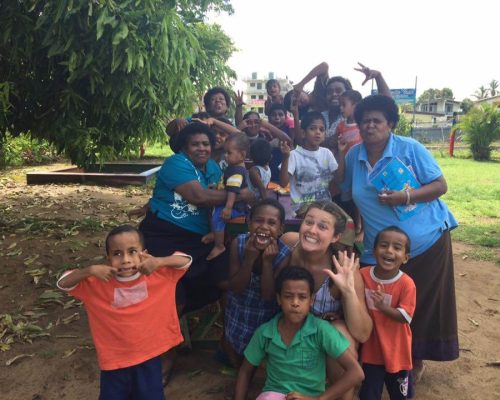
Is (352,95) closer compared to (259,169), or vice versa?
(259,169)

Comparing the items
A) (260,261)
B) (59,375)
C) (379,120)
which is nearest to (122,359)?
(260,261)

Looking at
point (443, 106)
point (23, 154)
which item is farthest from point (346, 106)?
point (443, 106)

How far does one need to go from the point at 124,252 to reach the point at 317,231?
3.44 ft

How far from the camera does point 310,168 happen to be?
3518 mm

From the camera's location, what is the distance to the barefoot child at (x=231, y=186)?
3.20 m

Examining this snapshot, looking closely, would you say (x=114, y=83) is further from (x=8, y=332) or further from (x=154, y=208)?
(x=8, y=332)

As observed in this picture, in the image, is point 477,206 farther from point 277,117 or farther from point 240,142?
point 240,142

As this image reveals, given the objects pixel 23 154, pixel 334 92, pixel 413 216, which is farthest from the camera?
pixel 23 154

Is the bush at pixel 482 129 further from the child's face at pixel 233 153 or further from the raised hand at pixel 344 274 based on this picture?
the raised hand at pixel 344 274

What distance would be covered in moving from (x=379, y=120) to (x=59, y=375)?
2833 mm

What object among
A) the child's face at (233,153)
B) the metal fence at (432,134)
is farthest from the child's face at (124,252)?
the metal fence at (432,134)

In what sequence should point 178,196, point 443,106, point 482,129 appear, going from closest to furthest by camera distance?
point 178,196 < point 482,129 < point 443,106

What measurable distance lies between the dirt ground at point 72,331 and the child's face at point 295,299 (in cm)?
98

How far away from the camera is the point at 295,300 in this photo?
2367 millimetres
